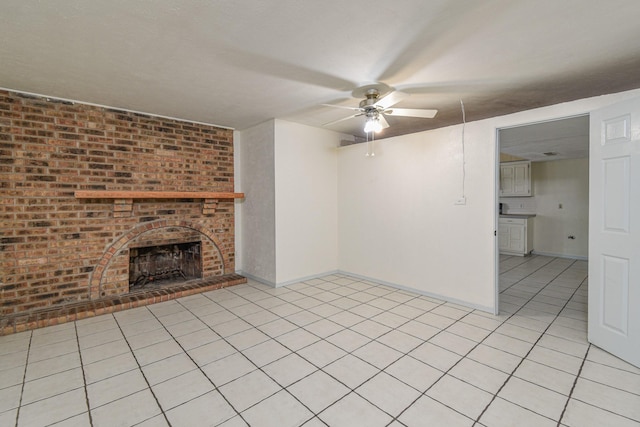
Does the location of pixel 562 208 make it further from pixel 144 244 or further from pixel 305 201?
pixel 144 244

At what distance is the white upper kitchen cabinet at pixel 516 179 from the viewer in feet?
21.5

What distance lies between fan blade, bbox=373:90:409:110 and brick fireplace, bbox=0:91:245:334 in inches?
103

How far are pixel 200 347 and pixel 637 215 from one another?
144 inches

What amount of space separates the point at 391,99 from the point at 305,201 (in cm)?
220

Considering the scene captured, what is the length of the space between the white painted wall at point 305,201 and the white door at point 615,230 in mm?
3174

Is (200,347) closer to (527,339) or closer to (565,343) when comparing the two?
(527,339)

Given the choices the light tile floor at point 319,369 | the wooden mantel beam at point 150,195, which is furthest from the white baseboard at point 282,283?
the wooden mantel beam at point 150,195

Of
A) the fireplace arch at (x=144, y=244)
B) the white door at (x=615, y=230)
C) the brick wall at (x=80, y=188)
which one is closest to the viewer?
the white door at (x=615, y=230)

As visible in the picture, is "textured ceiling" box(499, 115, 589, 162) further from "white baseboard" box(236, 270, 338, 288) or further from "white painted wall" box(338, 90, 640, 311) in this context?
"white baseboard" box(236, 270, 338, 288)

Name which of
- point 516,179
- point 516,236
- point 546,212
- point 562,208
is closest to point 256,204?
point 516,236

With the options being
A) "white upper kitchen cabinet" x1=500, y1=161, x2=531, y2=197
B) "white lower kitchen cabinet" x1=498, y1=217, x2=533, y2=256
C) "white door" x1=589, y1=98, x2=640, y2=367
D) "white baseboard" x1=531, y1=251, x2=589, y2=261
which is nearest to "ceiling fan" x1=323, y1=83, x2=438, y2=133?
"white door" x1=589, y1=98, x2=640, y2=367

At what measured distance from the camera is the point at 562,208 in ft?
20.9

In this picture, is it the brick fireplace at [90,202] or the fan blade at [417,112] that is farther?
the brick fireplace at [90,202]

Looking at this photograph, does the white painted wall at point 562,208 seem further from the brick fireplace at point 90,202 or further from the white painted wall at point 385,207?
the brick fireplace at point 90,202
